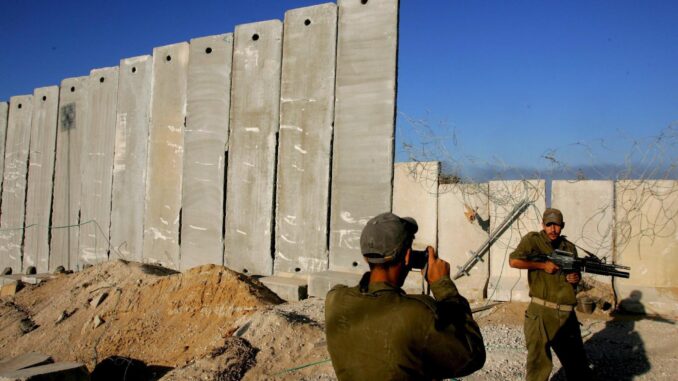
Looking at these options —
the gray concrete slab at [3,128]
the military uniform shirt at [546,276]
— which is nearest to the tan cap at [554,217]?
the military uniform shirt at [546,276]

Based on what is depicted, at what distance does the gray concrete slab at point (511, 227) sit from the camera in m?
5.76

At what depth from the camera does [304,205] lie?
6562 mm

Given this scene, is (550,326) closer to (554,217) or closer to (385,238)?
(554,217)

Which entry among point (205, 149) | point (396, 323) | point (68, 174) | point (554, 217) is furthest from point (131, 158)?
point (396, 323)

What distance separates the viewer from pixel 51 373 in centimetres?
461

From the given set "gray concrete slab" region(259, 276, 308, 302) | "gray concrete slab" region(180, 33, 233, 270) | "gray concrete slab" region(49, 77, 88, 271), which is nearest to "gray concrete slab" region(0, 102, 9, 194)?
"gray concrete slab" region(49, 77, 88, 271)

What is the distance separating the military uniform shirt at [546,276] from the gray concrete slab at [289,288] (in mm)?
2848

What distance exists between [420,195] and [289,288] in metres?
1.87

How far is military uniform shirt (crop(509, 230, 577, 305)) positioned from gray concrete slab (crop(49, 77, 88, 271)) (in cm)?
779

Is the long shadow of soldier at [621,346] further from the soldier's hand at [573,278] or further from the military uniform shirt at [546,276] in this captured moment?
the soldier's hand at [573,278]

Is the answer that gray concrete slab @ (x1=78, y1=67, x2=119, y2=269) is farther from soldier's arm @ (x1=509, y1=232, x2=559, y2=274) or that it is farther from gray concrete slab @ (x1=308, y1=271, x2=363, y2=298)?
soldier's arm @ (x1=509, y1=232, x2=559, y2=274)

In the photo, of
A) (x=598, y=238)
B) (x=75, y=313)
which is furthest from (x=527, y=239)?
(x=75, y=313)

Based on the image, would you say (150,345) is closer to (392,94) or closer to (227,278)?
(227,278)

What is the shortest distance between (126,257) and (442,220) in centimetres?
507
